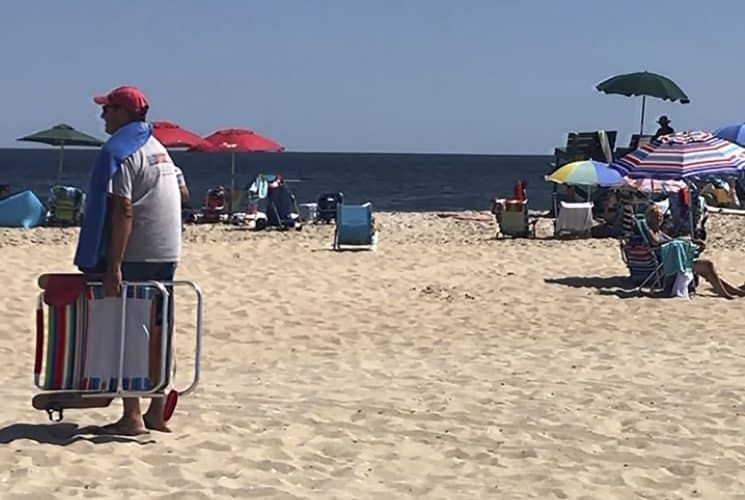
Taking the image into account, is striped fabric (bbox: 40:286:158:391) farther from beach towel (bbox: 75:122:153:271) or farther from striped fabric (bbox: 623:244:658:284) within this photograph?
striped fabric (bbox: 623:244:658:284)

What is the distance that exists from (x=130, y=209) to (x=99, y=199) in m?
0.12

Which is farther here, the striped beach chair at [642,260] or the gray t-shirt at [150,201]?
the striped beach chair at [642,260]

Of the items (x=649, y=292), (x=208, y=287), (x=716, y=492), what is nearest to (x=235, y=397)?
(x=716, y=492)

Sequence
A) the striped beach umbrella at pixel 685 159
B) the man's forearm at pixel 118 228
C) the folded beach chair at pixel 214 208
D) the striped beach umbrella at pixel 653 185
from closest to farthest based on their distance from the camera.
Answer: the man's forearm at pixel 118 228
the striped beach umbrella at pixel 685 159
the striped beach umbrella at pixel 653 185
the folded beach chair at pixel 214 208

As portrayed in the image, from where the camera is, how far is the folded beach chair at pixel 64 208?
19188 millimetres

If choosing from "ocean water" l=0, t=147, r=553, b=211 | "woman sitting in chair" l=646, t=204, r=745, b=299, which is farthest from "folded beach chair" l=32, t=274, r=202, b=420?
"ocean water" l=0, t=147, r=553, b=211

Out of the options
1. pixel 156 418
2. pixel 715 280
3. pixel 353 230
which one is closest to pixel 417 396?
pixel 156 418

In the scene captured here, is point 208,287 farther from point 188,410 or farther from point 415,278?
point 188,410

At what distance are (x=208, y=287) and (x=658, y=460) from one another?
6.66 m

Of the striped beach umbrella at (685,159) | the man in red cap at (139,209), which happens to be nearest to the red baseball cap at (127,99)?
the man in red cap at (139,209)

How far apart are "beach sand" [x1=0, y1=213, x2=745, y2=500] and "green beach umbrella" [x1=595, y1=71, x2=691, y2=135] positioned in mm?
8627

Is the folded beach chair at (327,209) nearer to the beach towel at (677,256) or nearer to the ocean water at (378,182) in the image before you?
the ocean water at (378,182)

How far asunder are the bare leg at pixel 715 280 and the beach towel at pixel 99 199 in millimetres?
7254

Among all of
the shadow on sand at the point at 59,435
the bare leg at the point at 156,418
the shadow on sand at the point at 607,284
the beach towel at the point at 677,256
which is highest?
the beach towel at the point at 677,256
